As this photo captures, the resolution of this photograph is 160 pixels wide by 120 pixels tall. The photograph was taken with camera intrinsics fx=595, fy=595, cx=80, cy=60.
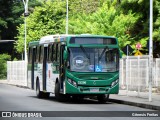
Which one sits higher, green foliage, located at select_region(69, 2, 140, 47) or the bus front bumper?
green foliage, located at select_region(69, 2, 140, 47)

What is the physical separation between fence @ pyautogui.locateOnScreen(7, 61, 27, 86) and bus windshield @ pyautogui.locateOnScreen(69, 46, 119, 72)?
28.9 meters

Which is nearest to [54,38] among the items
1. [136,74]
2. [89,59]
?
[89,59]

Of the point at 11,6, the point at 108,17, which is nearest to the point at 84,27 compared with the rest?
the point at 108,17

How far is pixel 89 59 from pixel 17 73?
33.3m

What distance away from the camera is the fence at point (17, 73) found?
55562 mm

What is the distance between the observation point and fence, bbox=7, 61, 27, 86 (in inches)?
2188

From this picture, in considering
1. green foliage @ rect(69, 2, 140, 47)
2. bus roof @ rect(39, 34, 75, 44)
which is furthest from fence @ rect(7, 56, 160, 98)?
green foliage @ rect(69, 2, 140, 47)

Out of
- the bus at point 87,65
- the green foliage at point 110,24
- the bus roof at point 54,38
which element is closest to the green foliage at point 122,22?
the green foliage at point 110,24

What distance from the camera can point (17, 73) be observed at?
58438 millimetres

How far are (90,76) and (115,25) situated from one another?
1082 inches

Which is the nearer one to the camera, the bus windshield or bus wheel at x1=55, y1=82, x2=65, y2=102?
the bus windshield

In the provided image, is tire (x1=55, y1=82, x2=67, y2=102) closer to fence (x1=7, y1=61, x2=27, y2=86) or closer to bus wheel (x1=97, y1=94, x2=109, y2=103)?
bus wheel (x1=97, y1=94, x2=109, y2=103)

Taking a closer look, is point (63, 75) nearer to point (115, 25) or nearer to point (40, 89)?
point (40, 89)

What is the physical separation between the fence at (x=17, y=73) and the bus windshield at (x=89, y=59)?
2891 cm
